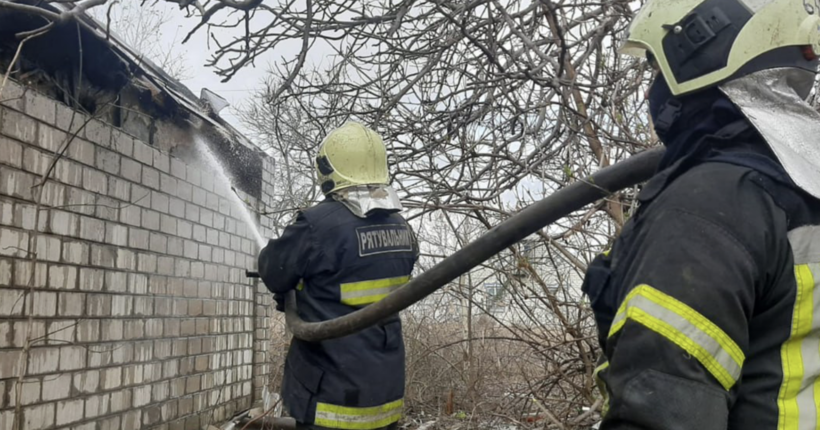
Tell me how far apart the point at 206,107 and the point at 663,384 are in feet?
18.7

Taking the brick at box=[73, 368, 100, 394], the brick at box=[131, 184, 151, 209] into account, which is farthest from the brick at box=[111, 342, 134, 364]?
the brick at box=[131, 184, 151, 209]

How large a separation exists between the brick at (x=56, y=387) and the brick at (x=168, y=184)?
68.1 inches

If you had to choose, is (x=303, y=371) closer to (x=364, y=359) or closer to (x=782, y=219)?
(x=364, y=359)

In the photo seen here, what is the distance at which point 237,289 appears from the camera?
646 cm

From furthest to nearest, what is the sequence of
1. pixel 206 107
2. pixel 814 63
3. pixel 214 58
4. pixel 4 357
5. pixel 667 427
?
pixel 206 107, pixel 214 58, pixel 4 357, pixel 814 63, pixel 667 427

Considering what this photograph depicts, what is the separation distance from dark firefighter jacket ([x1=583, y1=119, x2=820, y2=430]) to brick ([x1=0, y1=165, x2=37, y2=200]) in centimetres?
303

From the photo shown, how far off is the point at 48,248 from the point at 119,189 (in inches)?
34.3

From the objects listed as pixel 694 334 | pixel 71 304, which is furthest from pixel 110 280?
pixel 694 334

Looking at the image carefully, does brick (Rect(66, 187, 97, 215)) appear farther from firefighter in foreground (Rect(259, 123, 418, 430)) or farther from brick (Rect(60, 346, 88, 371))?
firefighter in foreground (Rect(259, 123, 418, 430))

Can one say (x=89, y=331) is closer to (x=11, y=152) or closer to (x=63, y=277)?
(x=63, y=277)

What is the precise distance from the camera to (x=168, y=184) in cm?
506

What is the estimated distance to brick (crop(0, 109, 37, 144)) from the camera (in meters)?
3.18

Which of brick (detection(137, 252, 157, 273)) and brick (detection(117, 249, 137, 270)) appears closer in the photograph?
brick (detection(117, 249, 137, 270))

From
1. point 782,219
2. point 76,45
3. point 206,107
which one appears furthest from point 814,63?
point 206,107
